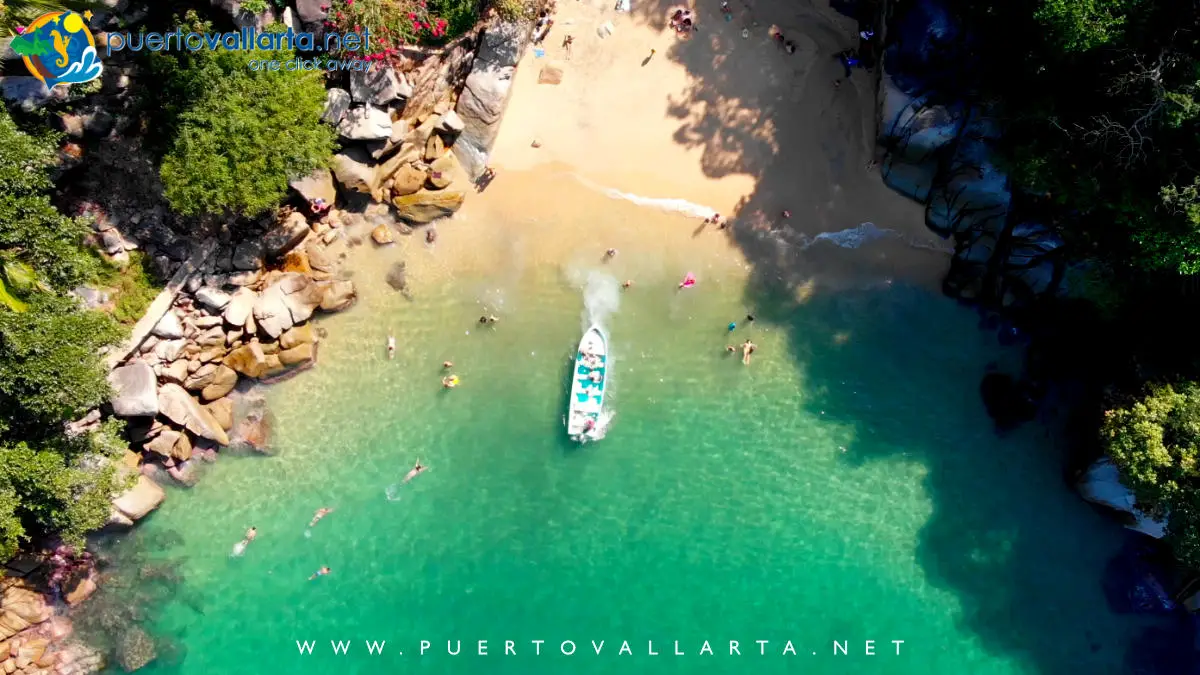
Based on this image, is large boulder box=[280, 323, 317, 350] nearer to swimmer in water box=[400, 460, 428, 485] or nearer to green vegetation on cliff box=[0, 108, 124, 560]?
green vegetation on cliff box=[0, 108, 124, 560]

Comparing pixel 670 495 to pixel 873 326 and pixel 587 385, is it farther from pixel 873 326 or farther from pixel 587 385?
→ pixel 873 326

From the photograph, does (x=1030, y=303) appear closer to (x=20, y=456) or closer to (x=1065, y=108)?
(x=1065, y=108)

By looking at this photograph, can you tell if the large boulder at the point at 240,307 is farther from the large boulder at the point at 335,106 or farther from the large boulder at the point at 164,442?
the large boulder at the point at 335,106

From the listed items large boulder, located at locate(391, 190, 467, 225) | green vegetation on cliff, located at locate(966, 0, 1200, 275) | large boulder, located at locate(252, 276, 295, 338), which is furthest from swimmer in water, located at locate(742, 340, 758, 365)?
large boulder, located at locate(252, 276, 295, 338)

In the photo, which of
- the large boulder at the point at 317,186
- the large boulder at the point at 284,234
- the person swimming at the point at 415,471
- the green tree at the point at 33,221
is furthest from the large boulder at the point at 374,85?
the person swimming at the point at 415,471

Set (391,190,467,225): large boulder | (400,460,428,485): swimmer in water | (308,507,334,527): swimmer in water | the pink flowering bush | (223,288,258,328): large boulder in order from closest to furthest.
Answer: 1. the pink flowering bush
2. (223,288,258,328): large boulder
3. (391,190,467,225): large boulder
4. (308,507,334,527): swimmer in water
5. (400,460,428,485): swimmer in water

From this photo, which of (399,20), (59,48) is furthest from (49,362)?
(399,20)

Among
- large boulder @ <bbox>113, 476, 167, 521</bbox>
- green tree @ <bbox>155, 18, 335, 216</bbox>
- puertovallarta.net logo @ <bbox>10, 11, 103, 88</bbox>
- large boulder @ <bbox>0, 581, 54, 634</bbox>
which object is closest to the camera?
puertovallarta.net logo @ <bbox>10, 11, 103, 88</bbox>
